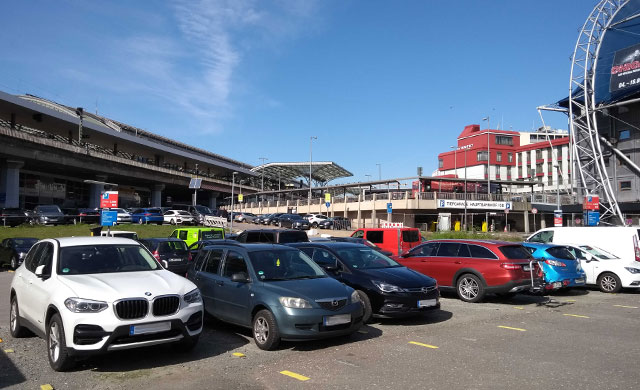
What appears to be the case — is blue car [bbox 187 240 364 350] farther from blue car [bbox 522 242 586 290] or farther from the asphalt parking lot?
blue car [bbox 522 242 586 290]

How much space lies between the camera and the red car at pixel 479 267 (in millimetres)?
11578

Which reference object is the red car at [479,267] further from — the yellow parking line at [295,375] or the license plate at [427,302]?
the yellow parking line at [295,375]

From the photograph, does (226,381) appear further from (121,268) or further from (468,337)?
(468,337)

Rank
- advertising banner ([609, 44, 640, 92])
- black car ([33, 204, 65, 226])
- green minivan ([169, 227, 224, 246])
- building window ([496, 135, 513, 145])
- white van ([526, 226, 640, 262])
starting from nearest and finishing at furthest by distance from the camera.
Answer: white van ([526, 226, 640, 262]), green minivan ([169, 227, 224, 246]), black car ([33, 204, 65, 226]), advertising banner ([609, 44, 640, 92]), building window ([496, 135, 513, 145])

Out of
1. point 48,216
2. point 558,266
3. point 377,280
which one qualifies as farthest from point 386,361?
point 48,216

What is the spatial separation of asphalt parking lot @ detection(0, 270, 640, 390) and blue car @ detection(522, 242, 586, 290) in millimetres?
3714

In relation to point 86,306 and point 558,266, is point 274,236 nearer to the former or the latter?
point 558,266

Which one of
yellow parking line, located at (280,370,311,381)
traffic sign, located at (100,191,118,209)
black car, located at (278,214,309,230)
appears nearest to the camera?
yellow parking line, located at (280,370,311,381)

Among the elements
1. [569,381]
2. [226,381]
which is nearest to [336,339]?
[226,381]

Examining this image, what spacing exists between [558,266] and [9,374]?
12.9m

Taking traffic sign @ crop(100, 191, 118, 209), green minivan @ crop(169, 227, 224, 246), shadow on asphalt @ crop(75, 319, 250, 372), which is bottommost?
shadow on asphalt @ crop(75, 319, 250, 372)

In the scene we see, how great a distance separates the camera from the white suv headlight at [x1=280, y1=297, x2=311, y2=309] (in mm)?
7113

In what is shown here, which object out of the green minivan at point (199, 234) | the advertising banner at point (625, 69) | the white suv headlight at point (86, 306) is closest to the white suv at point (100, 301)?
the white suv headlight at point (86, 306)

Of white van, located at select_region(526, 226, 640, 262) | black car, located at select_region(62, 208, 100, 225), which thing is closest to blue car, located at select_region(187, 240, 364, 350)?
white van, located at select_region(526, 226, 640, 262)
